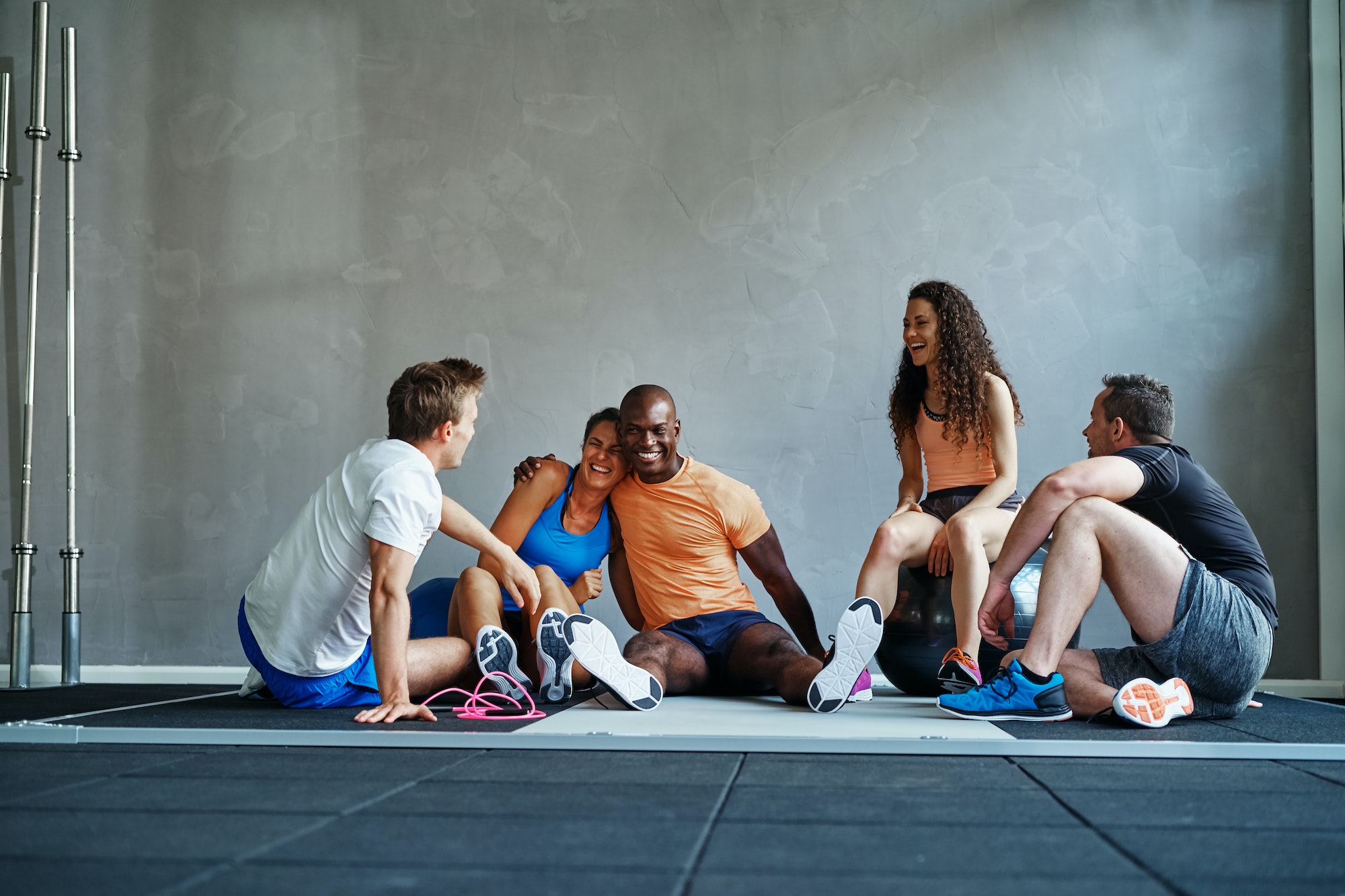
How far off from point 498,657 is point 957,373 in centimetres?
182

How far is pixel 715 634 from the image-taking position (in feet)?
11.0

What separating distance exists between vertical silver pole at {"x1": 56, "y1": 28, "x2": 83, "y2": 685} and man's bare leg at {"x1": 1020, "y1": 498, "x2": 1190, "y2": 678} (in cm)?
367

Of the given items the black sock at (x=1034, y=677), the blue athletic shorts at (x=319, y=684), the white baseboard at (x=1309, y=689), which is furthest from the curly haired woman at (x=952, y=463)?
the white baseboard at (x=1309, y=689)

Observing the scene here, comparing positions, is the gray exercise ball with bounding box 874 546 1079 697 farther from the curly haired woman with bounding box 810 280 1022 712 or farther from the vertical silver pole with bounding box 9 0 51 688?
the vertical silver pole with bounding box 9 0 51 688

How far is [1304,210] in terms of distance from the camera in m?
4.29

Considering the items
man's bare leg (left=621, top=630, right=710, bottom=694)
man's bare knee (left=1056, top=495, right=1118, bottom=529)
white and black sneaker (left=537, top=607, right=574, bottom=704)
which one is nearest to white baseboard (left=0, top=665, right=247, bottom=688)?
white and black sneaker (left=537, top=607, right=574, bottom=704)

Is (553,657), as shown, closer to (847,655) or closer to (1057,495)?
(847,655)

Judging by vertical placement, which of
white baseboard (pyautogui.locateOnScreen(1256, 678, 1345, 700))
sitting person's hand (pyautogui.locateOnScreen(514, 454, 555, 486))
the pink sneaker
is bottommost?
white baseboard (pyautogui.locateOnScreen(1256, 678, 1345, 700))

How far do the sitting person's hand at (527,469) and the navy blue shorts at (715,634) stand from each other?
0.74 meters

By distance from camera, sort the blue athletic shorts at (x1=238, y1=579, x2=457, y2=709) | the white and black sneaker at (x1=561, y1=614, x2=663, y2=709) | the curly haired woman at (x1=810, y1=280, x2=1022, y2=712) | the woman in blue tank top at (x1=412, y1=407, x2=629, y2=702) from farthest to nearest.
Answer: the woman in blue tank top at (x1=412, y1=407, x2=629, y2=702), the curly haired woman at (x1=810, y1=280, x2=1022, y2=712), the blue athletic shorts at (x1=238, y1=579, x2=457, y2=709), the white and black sneaker at (x1=561, y1=614, x2=663, y2=709)

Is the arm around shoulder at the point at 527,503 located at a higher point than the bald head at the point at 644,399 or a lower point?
lower

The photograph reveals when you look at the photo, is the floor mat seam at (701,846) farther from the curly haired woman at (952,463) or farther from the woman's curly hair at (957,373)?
the woman's curly hair at (957,373)

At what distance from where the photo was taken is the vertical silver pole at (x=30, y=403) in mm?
4102

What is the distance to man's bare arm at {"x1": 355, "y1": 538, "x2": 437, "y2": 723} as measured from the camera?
253cm
